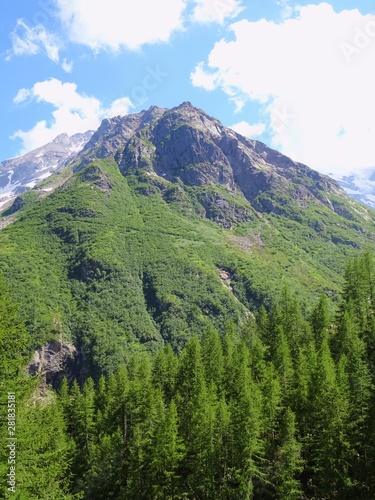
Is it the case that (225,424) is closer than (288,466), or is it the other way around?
(288,466)

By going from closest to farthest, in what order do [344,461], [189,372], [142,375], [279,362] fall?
1. [344,461]
2. [279,362]
3. [189,372]
4. [142,375]

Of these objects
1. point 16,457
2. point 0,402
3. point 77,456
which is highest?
point 0,402

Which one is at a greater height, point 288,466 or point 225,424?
point 288,466

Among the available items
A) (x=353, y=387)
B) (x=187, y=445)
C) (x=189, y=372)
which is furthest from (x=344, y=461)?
(x=189, y=372)

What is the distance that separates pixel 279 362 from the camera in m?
64.1

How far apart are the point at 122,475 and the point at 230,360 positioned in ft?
80.2

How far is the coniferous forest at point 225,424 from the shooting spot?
22.6m

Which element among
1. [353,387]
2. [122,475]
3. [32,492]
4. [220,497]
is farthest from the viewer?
[122,475]

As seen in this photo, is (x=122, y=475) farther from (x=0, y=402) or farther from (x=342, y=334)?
(x=0, y=402)

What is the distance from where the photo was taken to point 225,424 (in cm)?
4719

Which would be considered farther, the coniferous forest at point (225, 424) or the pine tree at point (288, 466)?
the pine tree at point (288, 466)

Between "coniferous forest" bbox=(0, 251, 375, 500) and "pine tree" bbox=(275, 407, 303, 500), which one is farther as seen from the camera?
"pine tree" bbox=(275, 407, 303, 500)

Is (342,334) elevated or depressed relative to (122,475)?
elevated

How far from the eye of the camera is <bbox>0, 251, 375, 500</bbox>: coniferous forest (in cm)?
2258
